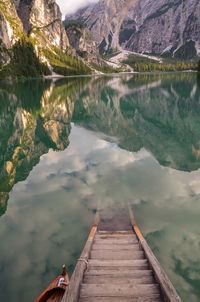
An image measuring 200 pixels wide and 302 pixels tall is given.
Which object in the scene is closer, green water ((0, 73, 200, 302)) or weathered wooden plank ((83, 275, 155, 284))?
weathered wooden plank ((83, 275, 155, 284))

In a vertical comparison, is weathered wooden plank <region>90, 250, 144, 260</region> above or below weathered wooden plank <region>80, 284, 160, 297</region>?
below

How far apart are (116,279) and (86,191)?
23.5 ft

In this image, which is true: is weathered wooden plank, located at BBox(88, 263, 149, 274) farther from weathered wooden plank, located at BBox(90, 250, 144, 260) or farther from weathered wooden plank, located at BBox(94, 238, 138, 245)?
weathered wooden plank, located at BBox(94, 238, 138, 245)

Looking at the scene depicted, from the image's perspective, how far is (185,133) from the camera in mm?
21906

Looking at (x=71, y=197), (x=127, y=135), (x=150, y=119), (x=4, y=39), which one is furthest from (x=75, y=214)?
(x=4, y=39)

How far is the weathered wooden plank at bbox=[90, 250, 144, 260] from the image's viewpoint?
6254mm

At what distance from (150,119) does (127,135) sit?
828cm

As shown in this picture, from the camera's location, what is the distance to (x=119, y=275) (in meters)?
5.22

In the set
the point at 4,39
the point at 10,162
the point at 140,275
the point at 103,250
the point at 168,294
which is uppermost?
the point at 4,39

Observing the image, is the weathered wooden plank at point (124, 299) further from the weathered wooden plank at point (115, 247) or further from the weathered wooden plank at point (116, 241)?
the weathered wooden plank at point (116, 241)

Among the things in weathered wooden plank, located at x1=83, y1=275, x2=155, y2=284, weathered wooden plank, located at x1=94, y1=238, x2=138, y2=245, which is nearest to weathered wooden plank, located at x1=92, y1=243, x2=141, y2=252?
weathered wooden plank, located at x1=94, y1=238, x2=138, y2=245

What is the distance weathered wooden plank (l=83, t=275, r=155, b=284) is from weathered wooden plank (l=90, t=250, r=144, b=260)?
1.09m

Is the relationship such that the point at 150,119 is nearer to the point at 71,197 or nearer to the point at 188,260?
the point at 71,197

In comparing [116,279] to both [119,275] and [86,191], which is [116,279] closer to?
[119,275]
